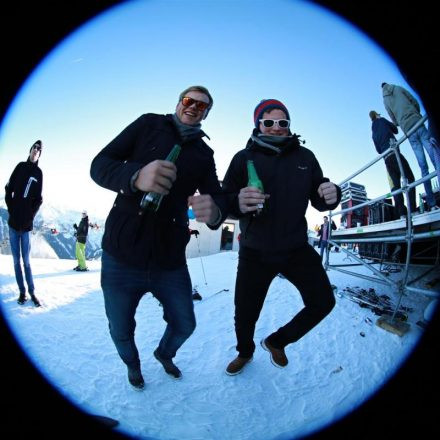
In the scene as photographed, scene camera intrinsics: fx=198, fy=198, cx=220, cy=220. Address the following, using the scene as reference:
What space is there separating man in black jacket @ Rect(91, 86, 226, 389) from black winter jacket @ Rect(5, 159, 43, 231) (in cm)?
246

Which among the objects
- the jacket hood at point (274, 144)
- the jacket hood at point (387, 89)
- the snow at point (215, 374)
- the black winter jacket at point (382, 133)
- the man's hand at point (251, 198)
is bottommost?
the snow at point (215, 374)

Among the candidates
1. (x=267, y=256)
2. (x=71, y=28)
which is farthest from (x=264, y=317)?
(x=71, y=28)

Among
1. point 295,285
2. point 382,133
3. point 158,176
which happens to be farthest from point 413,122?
point 158,176

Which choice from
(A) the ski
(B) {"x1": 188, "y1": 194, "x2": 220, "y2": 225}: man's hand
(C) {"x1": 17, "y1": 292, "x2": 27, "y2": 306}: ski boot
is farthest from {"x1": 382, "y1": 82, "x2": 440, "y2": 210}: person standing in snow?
(C) {"x1": 17, "y1": 292, "x2": 27, "y2": 306}: ski boot

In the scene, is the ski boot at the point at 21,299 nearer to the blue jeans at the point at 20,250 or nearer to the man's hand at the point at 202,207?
the blue jeans at the point at 20,250

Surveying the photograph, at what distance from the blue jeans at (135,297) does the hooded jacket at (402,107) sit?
12.4 ft

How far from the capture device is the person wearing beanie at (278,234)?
1524mm

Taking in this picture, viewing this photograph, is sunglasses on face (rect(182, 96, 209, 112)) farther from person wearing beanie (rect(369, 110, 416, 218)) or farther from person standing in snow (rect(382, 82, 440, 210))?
person wearing beanie (rect(369, 110, 416, 218))

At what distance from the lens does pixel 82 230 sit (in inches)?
279

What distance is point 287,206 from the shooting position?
1655mm

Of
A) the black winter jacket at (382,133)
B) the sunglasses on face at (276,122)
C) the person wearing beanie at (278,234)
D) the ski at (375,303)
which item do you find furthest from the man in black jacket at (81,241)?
the black winter jacket at (382,133)

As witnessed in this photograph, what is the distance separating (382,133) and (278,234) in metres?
3.69

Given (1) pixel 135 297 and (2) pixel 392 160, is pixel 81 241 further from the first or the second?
(2) pixel 392 160

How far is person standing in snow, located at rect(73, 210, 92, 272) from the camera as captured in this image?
654cm
